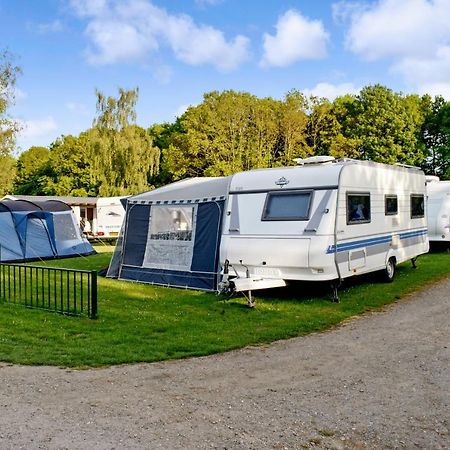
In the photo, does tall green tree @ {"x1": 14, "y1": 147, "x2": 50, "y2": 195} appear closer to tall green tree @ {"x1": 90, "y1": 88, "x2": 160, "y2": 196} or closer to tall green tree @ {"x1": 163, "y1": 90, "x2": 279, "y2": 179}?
tall green tree @ {"x1": 90, "y1": 88, "x2": 160, "y2": 196}

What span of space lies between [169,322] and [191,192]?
409 cm

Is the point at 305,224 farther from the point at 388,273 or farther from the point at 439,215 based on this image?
the point at 439,215

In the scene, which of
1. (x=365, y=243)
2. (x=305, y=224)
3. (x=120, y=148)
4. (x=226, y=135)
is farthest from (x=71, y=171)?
(x=305, y=224)

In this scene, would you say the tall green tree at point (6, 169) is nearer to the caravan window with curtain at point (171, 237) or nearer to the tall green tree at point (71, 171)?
the tall green tree at point (71, 171)

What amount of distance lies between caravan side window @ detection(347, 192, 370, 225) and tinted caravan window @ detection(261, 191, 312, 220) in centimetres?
85

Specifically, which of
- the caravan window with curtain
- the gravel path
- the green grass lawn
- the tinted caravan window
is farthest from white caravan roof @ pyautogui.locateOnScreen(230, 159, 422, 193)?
the gravel path

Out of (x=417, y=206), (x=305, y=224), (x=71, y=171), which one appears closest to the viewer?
(x=305, y=224)

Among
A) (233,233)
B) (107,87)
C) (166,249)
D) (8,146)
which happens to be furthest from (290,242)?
(107,87)

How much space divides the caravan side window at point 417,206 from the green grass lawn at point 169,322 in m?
2.06

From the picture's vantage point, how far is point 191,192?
37.4 ft

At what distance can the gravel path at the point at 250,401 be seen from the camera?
12.6 feet

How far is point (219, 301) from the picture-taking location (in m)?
9.62

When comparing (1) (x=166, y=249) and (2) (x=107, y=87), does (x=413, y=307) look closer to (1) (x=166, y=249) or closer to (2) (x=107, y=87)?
(1) (x=166, y=249)

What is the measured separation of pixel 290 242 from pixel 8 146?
24.8 m
